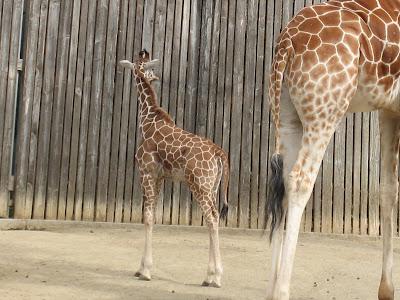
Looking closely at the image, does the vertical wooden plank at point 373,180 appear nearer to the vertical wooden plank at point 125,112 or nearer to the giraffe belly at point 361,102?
the vertical wooden plank at point 125,112

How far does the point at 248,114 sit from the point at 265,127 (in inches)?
12.2

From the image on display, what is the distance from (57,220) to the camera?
8.16 metres

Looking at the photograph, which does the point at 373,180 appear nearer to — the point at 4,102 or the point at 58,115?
the point at 58,115

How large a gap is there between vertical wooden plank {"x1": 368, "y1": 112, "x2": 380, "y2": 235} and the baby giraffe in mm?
3151

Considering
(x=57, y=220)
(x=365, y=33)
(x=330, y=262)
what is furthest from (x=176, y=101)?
(x=365, y=33)

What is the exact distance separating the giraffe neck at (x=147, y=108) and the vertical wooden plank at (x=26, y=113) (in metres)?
2.66

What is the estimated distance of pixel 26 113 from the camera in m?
8.43

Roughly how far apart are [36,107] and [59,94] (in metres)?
0.39

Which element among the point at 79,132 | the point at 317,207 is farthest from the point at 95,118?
the point at 317,207

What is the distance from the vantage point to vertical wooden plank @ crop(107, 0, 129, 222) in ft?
27.0

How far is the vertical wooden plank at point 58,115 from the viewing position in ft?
27.1

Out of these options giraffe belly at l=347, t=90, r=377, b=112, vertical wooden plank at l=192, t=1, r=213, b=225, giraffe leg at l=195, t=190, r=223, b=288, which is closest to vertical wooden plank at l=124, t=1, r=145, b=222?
vertical wooden plank at l=192, t=1, r=213, b=225

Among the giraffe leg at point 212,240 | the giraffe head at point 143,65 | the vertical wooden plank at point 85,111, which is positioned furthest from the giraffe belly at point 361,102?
the vertical wooden plank at point 85,111

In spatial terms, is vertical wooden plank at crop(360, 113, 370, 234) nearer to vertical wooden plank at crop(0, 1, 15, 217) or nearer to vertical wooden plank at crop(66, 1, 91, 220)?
vertical wooden plank at crop(66, 1, 91, 220)
